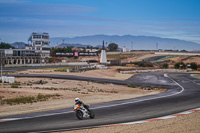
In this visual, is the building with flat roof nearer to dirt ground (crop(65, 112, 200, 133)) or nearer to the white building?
the white building

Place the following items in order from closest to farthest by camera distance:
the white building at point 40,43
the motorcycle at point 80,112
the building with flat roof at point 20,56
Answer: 1. the motorcycle at point 80,112
2. the building with flat roof at point 20,56
3. the white building at point 40,43

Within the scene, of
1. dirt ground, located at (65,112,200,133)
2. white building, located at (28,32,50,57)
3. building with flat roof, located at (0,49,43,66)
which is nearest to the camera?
dirt ground, located at (65,112,200,133)

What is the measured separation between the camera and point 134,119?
18.0m

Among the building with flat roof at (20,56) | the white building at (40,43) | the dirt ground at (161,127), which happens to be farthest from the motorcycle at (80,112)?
the white building at (40,43)

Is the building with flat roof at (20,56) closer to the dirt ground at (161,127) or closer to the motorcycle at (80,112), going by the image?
the motorcycle at (80,112)

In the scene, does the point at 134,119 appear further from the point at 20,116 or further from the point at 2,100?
the point at 2,100

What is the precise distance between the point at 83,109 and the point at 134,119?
10.8ft

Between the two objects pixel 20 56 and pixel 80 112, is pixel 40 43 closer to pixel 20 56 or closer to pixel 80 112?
pixel 20 56

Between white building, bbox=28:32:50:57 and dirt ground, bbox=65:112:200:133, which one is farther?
white building, bbox=28:32:50:57

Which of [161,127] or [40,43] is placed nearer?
[161,127]

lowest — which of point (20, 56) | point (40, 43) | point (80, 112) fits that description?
point (80, 112)

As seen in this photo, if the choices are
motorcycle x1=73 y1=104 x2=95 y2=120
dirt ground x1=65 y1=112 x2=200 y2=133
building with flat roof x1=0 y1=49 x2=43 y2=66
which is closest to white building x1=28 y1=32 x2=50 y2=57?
building with flat roof x1=0 y1=49 x2=43 y2=66

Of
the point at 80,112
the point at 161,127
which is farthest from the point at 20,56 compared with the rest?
the point at 161,127

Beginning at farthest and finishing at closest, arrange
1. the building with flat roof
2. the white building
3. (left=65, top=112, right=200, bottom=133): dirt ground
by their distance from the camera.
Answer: the white building < the building with flat roof < (left=65, top=112, right=200, bottom=133): dirt ground
